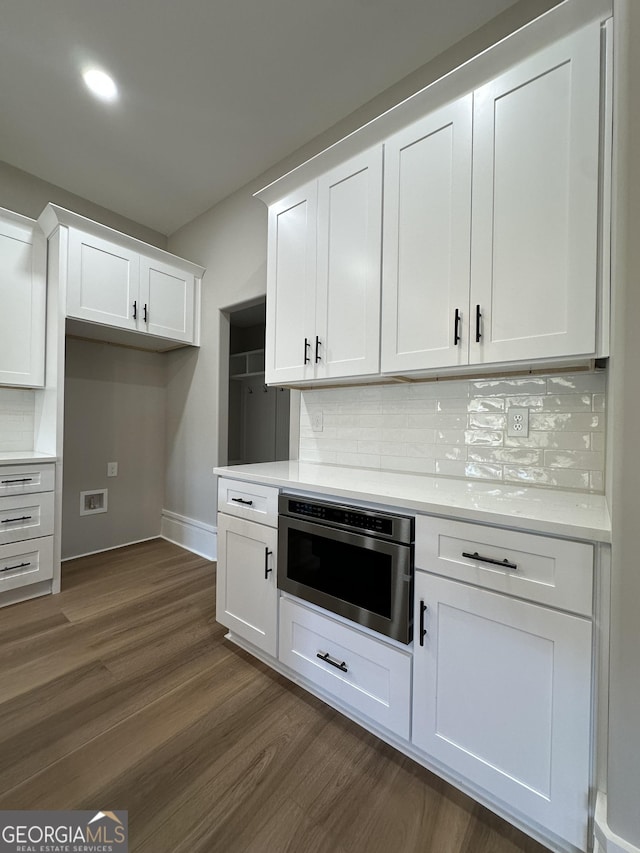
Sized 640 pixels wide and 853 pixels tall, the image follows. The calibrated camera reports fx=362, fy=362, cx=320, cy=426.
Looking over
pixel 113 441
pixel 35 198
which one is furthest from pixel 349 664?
pixel 35 198

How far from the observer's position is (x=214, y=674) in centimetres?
169

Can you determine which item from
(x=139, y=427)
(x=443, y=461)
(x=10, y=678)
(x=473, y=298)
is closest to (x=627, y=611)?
(x=443, y=461)

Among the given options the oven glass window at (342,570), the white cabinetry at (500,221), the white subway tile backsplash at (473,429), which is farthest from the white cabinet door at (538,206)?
the oven glass window at (342,570)

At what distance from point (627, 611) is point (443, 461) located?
94 cm

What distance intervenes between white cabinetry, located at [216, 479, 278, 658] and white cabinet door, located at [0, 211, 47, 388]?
5.90ft

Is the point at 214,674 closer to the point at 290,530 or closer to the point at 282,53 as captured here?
the point at 290,530

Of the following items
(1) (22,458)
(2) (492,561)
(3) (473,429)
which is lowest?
(2) (492,561)

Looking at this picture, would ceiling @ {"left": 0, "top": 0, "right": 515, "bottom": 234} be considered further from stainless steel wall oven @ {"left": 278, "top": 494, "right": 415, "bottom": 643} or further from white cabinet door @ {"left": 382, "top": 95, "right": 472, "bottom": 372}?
stainless steel wall oven @ {"left": 278, "top": 494, "right": 415, "bottom": 643}

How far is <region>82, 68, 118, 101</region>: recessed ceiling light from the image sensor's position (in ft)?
6.48

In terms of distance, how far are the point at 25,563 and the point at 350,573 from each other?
223 centimetres

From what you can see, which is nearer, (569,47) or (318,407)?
(569,47)

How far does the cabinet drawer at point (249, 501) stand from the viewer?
1.65 metres

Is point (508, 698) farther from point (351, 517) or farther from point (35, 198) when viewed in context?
point (35, 198)

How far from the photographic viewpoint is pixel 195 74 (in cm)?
198
